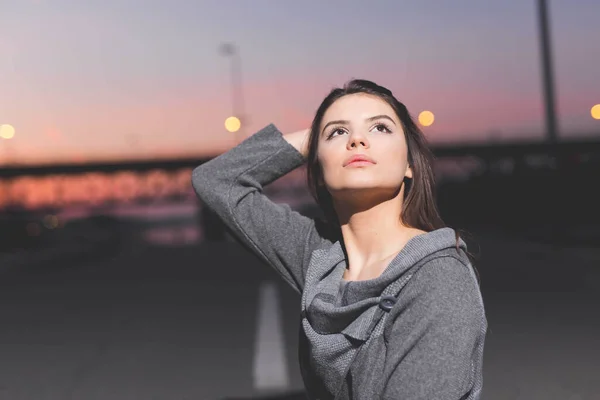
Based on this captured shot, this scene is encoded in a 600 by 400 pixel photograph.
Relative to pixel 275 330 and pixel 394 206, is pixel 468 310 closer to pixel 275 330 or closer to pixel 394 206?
pixel 394 206

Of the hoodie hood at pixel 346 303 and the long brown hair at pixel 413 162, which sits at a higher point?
the long brown hair at pixel 413 162

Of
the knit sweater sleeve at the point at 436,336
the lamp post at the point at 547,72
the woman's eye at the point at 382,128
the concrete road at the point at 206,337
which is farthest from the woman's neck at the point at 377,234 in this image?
the lamp post at the point at 547,72

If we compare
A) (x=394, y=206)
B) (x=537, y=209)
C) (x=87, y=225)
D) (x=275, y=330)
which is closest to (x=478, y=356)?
(x=394, y=206)

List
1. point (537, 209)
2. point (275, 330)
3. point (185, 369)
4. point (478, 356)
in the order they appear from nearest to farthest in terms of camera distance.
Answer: point (478, 356) < point (185, 369) < point (275, 330) < point (537, 209)

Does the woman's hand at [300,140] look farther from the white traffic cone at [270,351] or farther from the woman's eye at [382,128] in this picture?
the white traffic cone at [270,351]

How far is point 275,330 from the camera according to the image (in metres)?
8.99

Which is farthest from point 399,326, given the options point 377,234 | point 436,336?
point 377,234

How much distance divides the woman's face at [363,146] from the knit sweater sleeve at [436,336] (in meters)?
0.36

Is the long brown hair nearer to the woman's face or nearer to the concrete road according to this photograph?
the woman's face

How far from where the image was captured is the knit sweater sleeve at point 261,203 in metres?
2.69

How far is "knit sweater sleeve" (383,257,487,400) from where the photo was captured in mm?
1776

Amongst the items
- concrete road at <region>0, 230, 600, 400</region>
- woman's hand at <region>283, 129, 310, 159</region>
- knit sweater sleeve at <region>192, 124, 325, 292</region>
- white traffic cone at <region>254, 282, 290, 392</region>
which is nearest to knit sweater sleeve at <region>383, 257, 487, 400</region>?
knit sweater sleeve at <region>192, 124, 325, 292</region>

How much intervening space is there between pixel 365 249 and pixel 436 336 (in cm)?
54

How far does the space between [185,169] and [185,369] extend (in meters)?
65.4
